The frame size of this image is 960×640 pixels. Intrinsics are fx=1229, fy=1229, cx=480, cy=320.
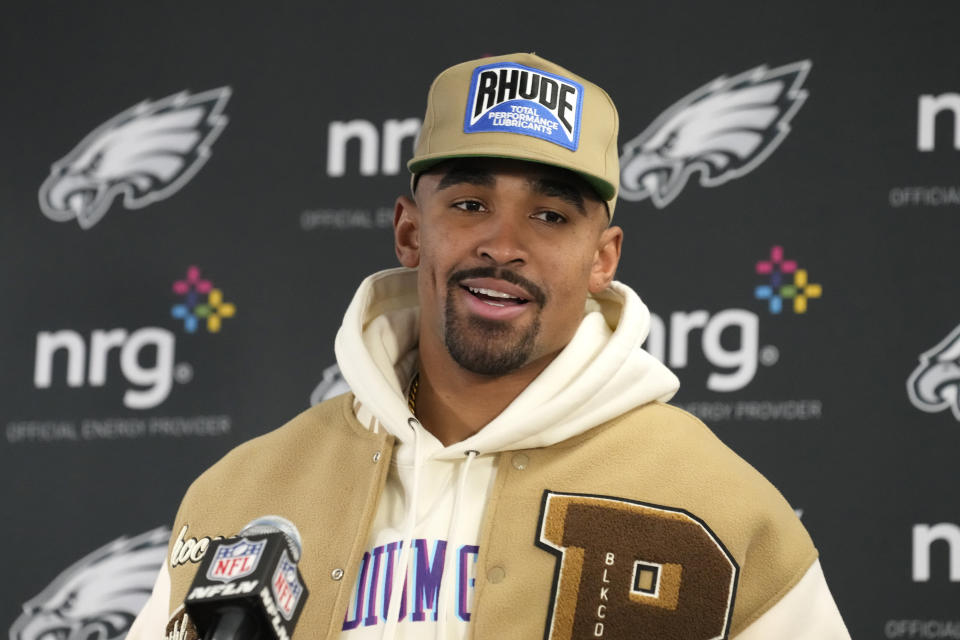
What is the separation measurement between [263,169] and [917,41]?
1661mm

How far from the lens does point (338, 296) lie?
10.3ft

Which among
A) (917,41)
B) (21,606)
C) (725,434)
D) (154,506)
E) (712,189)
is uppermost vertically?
(917,41)

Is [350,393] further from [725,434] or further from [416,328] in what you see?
[725,434]

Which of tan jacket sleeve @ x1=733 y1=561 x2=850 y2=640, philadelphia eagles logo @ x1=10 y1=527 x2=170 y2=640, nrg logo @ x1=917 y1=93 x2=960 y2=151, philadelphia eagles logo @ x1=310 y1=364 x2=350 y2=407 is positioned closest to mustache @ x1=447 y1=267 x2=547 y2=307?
tan jacket sleeve @ x1=733 y1=561 x2=850 y2=640

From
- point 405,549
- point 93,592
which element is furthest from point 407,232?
point 93,592

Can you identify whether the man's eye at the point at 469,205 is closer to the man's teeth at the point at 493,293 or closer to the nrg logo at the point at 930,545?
the man's teeth at the point at 493,293

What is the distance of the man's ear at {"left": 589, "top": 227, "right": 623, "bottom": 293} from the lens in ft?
6.56

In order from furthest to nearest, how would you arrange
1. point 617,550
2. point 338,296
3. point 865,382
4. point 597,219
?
point 338,296 < point 865,382 < point 597,219 < point 617,550

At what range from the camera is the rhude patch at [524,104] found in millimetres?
1858

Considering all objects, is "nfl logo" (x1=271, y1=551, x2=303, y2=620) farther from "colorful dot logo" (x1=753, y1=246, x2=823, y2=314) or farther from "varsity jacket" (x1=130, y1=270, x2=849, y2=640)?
"colorful dot logo" (x1=753, y1=246, x2=823, y2=314)

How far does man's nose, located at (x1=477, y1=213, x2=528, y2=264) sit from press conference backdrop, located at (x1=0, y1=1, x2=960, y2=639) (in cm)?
115

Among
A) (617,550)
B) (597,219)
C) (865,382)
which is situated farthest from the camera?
(865,382)

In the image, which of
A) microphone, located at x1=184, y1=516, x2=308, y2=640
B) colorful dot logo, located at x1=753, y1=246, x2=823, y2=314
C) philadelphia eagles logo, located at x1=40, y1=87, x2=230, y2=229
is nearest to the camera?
microphone, located at x1=184, y1=516, x2=308, y2=640

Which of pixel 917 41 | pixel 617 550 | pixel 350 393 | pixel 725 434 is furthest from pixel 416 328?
pixel 917 41
